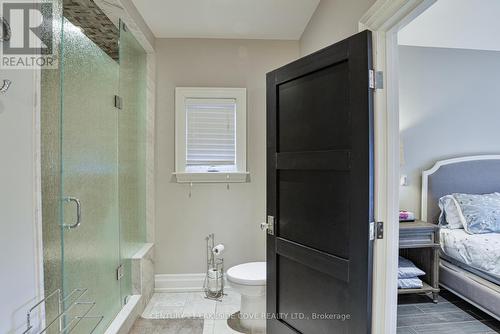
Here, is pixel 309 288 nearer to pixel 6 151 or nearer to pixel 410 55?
pixel 6 151

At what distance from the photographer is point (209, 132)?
2.94 meters

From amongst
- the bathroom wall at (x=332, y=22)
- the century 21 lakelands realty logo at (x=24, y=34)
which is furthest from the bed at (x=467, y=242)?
the century 21 lakelands realty logo at (x=24, y=34)

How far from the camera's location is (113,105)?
7.27 ft

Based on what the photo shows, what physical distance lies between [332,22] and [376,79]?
84cm

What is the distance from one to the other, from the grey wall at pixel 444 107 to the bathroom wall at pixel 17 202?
328 centimetres

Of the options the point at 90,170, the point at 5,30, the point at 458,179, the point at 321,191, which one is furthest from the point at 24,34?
the point at 458,179

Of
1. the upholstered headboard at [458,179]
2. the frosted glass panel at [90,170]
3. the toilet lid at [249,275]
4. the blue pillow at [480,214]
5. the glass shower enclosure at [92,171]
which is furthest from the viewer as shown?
the upholstered headboard at [458,179]

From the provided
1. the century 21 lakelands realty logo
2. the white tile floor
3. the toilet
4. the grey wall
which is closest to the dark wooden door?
the toilet

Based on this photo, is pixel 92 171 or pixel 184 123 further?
pixel 184 123

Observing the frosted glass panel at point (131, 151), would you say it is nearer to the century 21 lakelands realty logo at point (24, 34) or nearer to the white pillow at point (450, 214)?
the century 21 lakelands realty logo at point (24, 34)

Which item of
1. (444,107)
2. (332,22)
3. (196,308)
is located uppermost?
(332,22)

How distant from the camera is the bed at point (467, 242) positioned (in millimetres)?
2348

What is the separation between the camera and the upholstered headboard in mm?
3160

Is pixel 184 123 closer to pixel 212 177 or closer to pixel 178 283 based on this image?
pixel 212 177
